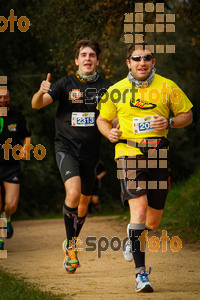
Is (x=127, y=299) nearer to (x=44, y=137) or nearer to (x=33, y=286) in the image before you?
(x=33, y=286)

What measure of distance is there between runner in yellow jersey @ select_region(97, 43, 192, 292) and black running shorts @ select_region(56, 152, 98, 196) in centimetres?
105

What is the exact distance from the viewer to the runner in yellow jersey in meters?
5.98

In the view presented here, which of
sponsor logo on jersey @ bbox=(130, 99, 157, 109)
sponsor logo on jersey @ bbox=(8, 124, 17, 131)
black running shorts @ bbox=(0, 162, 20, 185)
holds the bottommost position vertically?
black running shorts @ bbox=(0, 162, 20, 185)

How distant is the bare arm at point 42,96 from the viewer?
664 centimetres

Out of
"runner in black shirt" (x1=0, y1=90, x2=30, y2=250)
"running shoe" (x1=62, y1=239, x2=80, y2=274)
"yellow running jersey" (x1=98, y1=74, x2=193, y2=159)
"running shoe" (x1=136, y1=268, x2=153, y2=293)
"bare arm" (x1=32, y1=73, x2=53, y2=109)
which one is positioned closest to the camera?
"running shoe" (x1=136, y1=268, x2=153, y2=293)

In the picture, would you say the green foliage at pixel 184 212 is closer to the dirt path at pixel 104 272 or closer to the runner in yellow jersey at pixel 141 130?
the dirt path at pixel 104 272

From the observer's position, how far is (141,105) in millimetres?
6020

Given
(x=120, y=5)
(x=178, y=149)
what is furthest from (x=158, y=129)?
(x=178, y=149)

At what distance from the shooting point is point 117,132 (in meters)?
5.93

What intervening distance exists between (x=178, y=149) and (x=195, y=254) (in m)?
19.4

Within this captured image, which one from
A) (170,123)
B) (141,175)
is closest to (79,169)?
(141,175)

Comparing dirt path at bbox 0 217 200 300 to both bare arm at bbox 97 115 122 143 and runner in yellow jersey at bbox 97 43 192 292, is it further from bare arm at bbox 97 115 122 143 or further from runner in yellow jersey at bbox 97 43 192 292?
bare arm at bbox 97 115 122 143

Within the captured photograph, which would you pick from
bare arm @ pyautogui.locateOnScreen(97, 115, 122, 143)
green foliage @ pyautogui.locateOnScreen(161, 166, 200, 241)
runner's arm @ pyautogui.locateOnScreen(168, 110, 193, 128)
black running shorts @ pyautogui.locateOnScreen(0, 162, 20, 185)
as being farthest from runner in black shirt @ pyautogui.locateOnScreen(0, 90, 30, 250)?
runner's arm @ pyautogui.locateOnScreen(168, 110, 193, 128)

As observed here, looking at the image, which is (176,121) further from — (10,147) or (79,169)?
(10,147)
